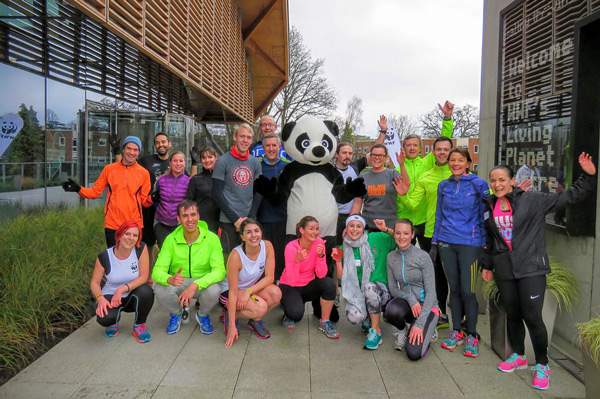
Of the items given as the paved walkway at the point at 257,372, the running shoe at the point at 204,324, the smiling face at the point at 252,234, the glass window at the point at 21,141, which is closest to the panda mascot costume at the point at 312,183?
the smiling face at the point at 252,234

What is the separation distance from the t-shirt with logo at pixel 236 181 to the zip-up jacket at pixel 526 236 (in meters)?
2.35

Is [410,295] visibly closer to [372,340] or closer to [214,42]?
[372,340]

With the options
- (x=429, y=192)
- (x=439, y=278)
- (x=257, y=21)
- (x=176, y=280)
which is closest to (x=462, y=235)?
(x=429, y=192)

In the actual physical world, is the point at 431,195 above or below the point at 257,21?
below

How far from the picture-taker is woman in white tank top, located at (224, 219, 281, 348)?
414cm

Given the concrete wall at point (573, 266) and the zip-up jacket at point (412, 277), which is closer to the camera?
the concrete wall at point (573, 266)

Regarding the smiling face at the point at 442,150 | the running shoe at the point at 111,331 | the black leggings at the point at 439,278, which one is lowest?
the running shoe at the point at 111,331

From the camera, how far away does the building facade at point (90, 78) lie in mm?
6996

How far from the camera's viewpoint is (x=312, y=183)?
4672mm

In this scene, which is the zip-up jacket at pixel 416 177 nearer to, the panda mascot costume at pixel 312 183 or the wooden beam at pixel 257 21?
the panda mascot costume at pixel 312 183

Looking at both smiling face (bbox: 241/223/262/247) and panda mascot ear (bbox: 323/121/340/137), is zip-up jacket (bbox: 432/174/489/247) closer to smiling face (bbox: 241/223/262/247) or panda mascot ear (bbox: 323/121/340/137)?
panda mascot ear (bbox: 323/121/340/137)

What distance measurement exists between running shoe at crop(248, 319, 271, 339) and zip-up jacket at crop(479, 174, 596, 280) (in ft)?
6.63

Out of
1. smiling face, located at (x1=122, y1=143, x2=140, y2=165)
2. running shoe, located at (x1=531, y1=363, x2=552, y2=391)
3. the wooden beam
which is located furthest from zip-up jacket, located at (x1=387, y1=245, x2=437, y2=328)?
the wooden beam

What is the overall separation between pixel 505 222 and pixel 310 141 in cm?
194
